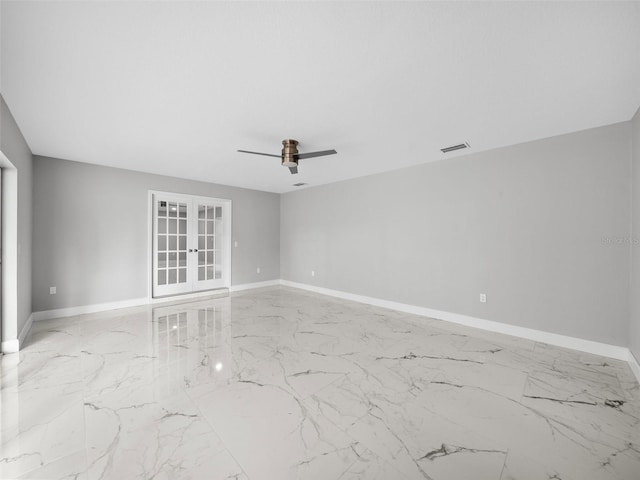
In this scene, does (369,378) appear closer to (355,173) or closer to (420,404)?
(420,404)

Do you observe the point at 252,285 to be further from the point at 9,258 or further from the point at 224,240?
the point at 9,258

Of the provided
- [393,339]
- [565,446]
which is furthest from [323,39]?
[393,339]

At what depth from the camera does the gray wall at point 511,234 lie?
2.92 metres

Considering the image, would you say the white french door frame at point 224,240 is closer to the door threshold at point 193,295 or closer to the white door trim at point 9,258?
the door threshold at point 193,295

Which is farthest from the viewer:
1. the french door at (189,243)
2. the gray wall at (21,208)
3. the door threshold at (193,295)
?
the french door at (189,243)

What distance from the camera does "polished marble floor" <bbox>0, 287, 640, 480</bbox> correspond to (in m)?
1.52

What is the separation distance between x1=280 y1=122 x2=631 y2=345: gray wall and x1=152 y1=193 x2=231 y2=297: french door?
2918mm

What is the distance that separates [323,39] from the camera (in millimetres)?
1656

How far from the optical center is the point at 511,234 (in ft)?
11.6

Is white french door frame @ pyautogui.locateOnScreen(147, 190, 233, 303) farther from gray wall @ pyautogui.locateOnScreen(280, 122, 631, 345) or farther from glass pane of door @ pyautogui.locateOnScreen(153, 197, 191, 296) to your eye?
gray wall @ pyautogui.locateOnScreen(280, 122, 631, 345)

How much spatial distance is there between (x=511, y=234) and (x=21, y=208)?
19.8ft

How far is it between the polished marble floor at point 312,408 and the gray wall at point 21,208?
352 mm

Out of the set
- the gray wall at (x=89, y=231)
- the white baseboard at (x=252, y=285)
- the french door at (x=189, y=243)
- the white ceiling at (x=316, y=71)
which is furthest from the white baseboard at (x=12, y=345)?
the white baseboard at (x=252, y=285)

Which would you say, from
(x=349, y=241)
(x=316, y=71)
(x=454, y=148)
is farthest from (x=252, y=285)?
(x=316, y=71)
